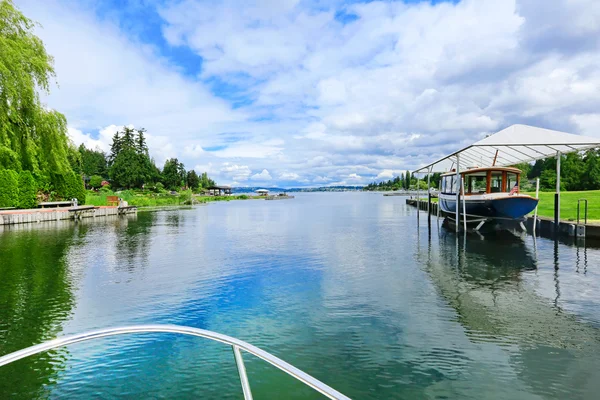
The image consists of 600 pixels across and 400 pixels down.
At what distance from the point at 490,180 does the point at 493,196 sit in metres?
1.82

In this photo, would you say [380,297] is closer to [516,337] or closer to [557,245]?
[516,337]

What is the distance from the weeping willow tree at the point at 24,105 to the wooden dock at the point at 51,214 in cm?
606

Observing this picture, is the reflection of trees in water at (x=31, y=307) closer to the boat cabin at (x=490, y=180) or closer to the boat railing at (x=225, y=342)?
the boat railing at (x=225, y=342)

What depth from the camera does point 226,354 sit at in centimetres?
676

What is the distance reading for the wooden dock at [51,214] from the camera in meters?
28.8

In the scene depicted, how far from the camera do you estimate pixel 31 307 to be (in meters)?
9.05

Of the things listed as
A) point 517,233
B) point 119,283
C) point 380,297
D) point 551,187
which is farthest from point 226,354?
point 551,187

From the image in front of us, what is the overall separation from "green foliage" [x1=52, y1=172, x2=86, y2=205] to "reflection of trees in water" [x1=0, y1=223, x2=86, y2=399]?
22.8m

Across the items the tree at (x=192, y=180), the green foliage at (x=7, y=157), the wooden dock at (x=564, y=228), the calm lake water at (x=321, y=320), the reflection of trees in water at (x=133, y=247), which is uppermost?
the tree at (x=192, y=180)

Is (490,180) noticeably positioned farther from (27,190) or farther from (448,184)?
(27,190)

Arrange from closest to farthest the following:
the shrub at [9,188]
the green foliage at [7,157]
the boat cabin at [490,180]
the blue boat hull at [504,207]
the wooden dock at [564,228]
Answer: the wooden dock at [564,228] → the green foliage at [7,157] → the blue boat hull at [504,207] → the boat cabin at [490,180] → the shrub at [9,188]

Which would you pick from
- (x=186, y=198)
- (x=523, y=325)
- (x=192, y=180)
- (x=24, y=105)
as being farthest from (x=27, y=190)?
(x=192, y=180)

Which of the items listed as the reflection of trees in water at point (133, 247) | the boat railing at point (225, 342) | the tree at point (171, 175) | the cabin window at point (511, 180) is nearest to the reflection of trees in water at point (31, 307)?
the reflection of trees in water at point (133, 247)

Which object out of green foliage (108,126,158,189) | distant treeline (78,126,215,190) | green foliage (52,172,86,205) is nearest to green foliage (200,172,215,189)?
distant treeline (78,126,215,190)
